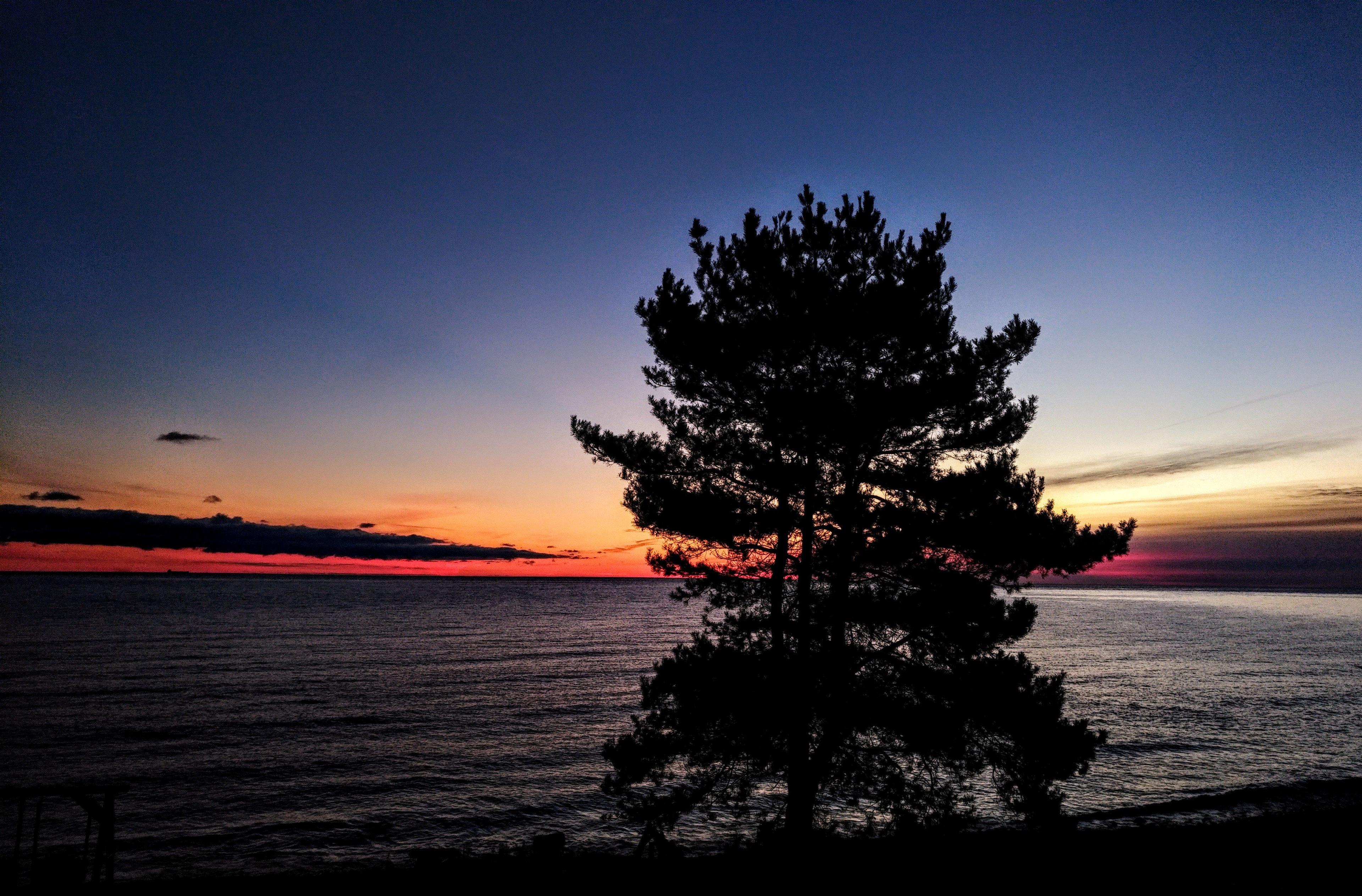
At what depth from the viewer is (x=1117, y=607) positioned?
172 metres

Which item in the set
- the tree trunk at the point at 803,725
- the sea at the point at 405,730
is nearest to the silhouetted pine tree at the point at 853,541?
the tree trunk at the point at 803,725

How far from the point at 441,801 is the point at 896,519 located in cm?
1771

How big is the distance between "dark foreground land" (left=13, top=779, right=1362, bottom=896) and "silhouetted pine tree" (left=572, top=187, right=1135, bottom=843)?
80 centimetres

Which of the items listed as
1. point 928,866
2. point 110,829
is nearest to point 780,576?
point 928,866

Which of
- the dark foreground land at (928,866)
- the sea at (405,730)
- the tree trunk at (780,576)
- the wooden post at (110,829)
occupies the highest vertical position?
the tree trunk at (780,576)

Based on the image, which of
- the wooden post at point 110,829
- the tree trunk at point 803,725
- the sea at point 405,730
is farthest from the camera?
the sea at point 405,730

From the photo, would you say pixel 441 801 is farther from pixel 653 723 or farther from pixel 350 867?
pixel 653 723

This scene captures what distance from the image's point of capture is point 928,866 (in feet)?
39.8

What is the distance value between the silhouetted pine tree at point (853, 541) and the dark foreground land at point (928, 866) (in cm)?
80

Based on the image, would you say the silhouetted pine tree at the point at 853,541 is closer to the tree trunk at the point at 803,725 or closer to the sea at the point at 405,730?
the tree trunk at the point at 803,725

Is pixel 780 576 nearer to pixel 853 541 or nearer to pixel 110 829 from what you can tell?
pixel 853 541

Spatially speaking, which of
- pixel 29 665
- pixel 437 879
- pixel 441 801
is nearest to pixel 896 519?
pixel 437 879

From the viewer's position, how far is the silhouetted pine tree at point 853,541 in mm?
12273

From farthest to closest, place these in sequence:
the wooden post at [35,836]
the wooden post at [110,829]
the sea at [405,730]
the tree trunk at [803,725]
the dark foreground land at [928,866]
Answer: the sea at [405,730], the tree trunk at [803,725], the dark foreground land at [928,866], the wooden post at [110,829], the wooden post at [35,836]
